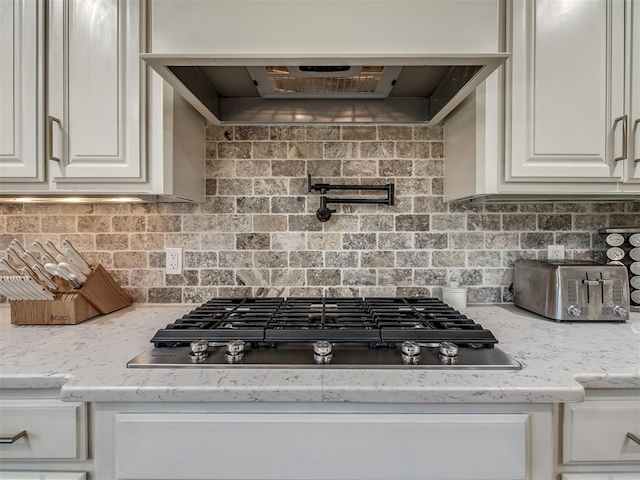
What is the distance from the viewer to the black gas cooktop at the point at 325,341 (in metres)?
0.93

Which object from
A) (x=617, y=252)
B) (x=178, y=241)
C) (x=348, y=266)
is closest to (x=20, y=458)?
(x=178, y=241)

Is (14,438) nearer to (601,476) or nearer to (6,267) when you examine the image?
(6,267)

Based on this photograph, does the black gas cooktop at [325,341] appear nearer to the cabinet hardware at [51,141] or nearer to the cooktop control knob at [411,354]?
the cooktop control knob at [411,354]

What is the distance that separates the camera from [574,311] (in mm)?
1320

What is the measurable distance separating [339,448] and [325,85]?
1.25m

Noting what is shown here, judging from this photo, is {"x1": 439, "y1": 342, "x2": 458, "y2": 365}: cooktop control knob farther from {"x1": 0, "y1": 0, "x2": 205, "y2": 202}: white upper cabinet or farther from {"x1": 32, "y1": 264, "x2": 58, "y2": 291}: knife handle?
Answer: {"x1": 32, "y1": 264, "x2": 58, "y2": 291}: knife handle

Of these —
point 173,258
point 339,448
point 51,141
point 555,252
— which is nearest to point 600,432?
point 339,448

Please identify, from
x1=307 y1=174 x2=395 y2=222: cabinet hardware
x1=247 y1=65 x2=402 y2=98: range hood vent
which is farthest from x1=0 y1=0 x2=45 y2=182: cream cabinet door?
x1=307 y1=174 x2=395 y2=222: cabinet hardware

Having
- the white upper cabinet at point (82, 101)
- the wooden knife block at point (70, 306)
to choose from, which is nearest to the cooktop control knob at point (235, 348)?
the white upper cabinet at point (82, 101)

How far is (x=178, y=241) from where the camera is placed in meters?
1.64

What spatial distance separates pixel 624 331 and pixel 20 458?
1.85 meters

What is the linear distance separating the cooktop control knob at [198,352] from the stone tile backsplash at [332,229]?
693mm

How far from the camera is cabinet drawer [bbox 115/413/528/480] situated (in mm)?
835

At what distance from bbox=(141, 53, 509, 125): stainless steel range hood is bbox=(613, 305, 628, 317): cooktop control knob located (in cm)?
96
